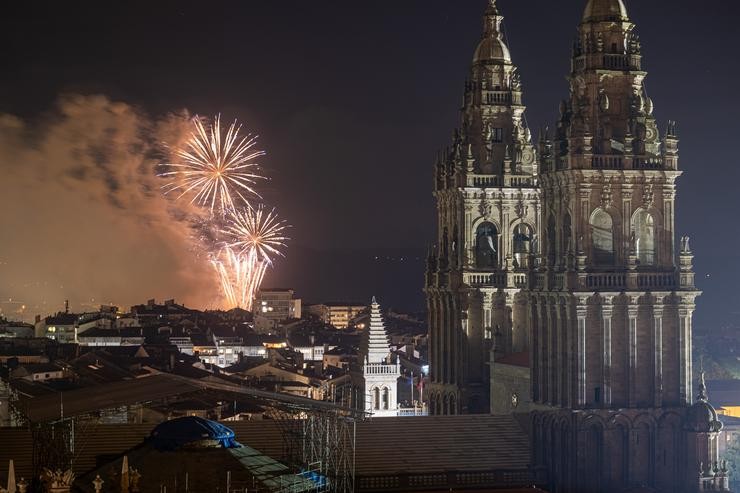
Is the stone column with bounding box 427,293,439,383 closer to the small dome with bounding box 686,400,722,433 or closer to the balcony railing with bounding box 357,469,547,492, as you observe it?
the balcony railing with bounding box 357,469,547,492

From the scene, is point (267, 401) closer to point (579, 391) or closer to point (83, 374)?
point (579, 391)

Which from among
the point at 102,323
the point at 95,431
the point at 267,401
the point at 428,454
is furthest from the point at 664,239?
the point at 102,323

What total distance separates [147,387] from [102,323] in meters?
109

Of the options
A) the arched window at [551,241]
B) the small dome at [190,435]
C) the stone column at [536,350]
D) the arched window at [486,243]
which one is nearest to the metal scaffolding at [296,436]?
the small dome at [190,435]

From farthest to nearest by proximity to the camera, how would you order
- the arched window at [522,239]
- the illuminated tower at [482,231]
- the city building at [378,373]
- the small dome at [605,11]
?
the city building at [378,373] → the arched window at [522,239] → the illuminated tower at [482,231] → the small dome at [605,11]

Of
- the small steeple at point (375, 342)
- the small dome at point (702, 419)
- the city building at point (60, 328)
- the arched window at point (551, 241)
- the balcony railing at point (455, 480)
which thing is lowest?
the balcony railing at point (455, 480)

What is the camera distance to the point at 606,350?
66.1m

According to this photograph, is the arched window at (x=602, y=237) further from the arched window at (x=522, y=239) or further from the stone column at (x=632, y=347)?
the arched window at (x=522, y=239)

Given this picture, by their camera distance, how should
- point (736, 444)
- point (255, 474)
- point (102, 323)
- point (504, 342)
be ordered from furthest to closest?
point (102, 323), point (736, 444), point (504, 342), point (255, 474)

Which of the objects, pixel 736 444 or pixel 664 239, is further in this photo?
pixel 736 444

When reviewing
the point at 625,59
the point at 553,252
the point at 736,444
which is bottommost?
the point at 736,444

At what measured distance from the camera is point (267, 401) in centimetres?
6103

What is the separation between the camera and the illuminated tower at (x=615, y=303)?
217 feet

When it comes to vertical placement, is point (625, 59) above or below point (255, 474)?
above
